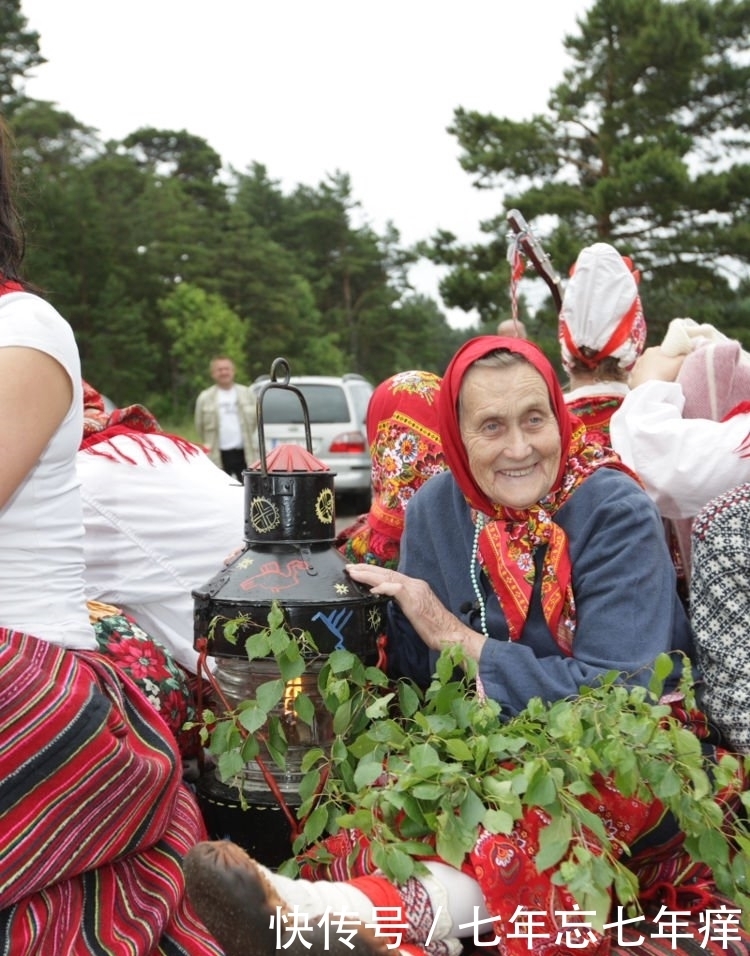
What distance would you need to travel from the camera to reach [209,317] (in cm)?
3919

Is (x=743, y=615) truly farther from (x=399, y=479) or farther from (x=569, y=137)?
A: (x=569, y=137)

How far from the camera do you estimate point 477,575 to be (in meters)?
2.59

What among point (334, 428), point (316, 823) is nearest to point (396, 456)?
point (316, 823)

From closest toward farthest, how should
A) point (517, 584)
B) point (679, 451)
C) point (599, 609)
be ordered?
point (599, 609)
point (517, 584)
point (679, 451)

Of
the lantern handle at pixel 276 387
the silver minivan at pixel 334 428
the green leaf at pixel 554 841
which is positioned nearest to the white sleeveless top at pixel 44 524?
the lantern handle at pixel 276 387

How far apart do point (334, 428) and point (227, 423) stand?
2320mm

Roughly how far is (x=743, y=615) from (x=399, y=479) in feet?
3.79

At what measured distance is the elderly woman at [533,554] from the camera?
91.1 inches

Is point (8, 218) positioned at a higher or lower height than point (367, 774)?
higher

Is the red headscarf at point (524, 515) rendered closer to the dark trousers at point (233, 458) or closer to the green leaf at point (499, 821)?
the green leaf at point (499, 821)

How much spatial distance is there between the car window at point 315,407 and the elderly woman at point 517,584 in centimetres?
→ 1215

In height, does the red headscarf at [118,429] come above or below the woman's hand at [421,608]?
above

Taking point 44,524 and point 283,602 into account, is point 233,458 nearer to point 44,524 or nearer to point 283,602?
point 283,602

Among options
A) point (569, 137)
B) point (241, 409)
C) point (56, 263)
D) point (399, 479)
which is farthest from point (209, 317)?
point (399, 479)
